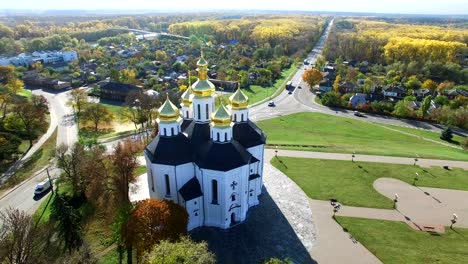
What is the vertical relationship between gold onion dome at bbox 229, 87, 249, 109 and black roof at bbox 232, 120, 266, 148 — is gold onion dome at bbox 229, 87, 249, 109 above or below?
above

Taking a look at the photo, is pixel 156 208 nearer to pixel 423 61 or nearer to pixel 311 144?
pixel 311 144

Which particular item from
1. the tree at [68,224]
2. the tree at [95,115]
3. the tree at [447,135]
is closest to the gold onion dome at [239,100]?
the tree at [68,224]

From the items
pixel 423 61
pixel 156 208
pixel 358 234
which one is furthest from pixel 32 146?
pixel 423 61

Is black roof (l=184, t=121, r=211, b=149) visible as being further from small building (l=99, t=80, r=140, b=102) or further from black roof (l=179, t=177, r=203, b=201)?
small building (l=99, t=80, r=140, b=102)

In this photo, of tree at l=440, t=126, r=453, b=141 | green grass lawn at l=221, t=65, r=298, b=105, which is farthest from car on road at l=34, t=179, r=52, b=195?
tree at l=440, t=126, r=453, b=141

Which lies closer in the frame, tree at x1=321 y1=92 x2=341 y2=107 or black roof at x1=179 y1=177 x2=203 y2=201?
black roof at x1=179 y1=177 x2=203 y2=201
